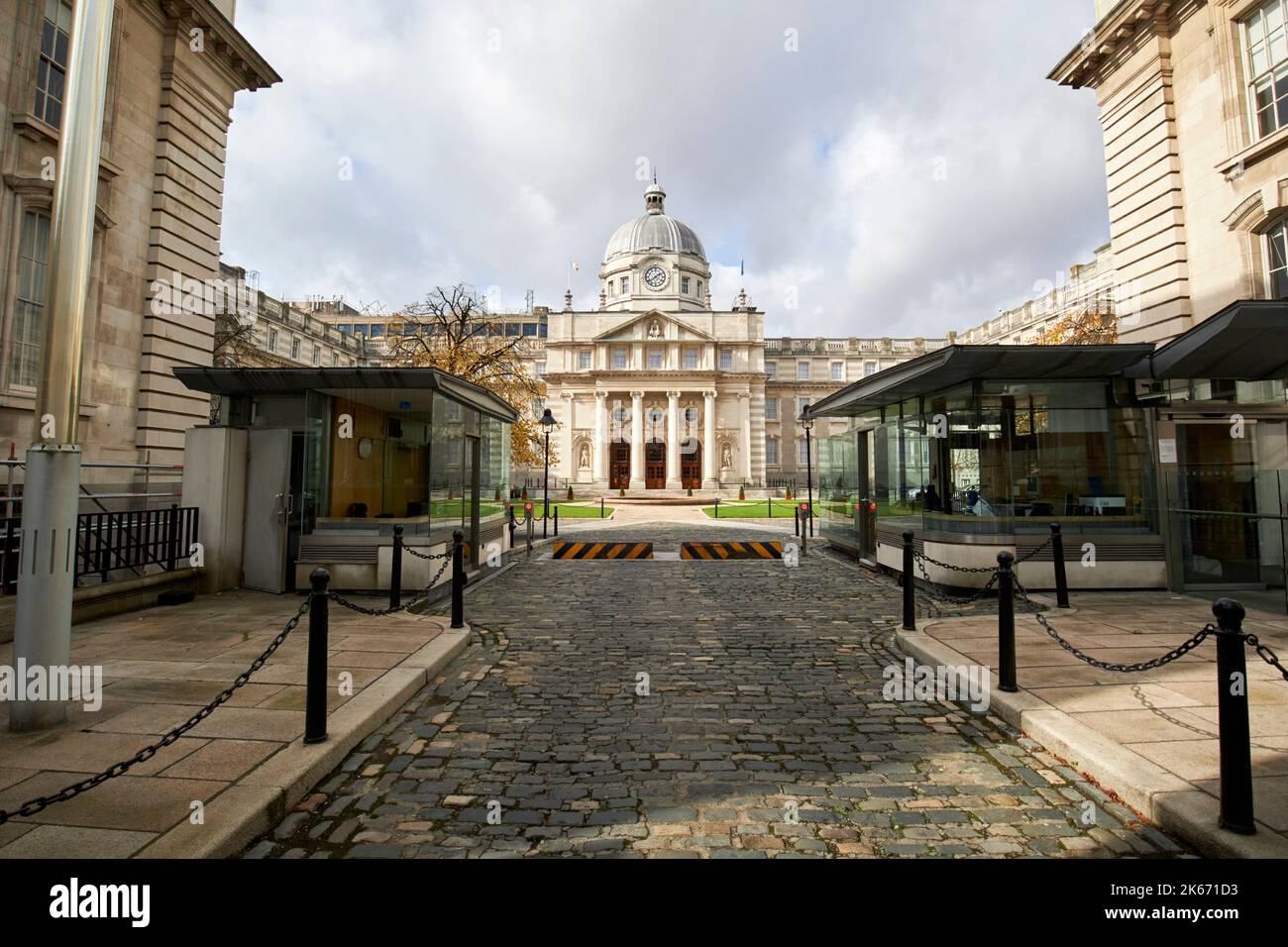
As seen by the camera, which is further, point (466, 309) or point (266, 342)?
point (266, 342)

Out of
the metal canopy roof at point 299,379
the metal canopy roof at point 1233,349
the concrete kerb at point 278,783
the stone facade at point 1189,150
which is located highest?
the stone facade at point 1189,150

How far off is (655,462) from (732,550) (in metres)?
46.2

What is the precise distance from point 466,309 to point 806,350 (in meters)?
52.7

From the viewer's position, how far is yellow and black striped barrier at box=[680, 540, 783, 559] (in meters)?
15.9

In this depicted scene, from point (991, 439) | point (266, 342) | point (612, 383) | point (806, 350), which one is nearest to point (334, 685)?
point (991, 439)

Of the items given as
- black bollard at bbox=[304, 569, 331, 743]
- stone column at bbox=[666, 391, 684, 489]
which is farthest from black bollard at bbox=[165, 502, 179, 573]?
stone column at bbox=[666, 391, 684, 489]

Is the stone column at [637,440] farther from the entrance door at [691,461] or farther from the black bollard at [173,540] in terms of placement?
the black bollard at [173,540]

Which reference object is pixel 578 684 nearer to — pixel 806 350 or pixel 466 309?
pixel 466 309

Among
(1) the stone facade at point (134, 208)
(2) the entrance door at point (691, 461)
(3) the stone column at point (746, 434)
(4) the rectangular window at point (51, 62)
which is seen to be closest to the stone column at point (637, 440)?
(2) the entrance door at point (691, 461)

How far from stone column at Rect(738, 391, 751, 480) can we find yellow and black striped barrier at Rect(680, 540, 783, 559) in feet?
146

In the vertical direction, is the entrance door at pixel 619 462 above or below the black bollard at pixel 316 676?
above

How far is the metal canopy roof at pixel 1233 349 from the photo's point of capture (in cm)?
804

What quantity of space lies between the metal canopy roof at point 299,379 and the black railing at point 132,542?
2.13 meters
